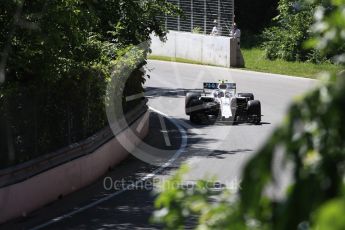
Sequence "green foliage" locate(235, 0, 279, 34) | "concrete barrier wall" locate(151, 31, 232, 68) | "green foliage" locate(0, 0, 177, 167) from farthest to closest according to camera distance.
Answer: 1. "green foliage" locate(235, 0, 279, 34)
2. "concrete barrier wall" locate(151, 31, 232, 68)
3. "green foliage" locate(0, 0, 177, 167)

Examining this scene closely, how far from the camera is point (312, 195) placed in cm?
213

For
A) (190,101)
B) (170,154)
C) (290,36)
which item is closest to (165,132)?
(190,101)

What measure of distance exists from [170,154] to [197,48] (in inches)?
877

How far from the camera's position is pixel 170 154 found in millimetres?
18156

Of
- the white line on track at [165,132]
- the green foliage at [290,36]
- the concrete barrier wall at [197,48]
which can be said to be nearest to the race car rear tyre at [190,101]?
the white line on track at [165,132]

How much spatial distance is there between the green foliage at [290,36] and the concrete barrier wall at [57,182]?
2291cm

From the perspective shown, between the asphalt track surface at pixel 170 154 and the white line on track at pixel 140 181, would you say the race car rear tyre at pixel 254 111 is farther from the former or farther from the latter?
the white line on track at pixel 140 181

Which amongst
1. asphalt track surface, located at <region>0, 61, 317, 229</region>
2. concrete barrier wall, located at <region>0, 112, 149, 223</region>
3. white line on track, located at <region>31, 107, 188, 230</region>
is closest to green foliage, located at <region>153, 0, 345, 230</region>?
asphalt track surface, located at <region>0, 61, 317, 229</region>

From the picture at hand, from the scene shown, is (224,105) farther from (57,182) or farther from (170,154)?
(57,182)

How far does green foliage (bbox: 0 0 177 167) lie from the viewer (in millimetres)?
13359

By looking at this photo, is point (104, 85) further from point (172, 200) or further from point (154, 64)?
point (154, 64)

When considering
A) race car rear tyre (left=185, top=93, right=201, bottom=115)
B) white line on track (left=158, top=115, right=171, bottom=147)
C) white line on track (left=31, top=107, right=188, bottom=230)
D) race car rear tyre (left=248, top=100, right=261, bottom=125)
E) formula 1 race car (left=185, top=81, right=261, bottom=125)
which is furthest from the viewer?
race car rear tyre (left=185, top=93, right=201, bottom=115)

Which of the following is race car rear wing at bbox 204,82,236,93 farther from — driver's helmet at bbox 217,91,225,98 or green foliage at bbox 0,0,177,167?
green foliage at bbox 0,0,177,167

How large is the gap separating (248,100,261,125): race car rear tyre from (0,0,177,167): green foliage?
5.33 m
